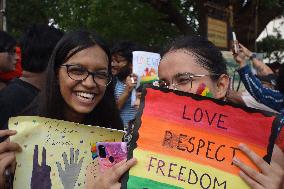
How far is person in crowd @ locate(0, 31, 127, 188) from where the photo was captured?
2.38 metres

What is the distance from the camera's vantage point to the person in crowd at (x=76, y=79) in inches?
93.6

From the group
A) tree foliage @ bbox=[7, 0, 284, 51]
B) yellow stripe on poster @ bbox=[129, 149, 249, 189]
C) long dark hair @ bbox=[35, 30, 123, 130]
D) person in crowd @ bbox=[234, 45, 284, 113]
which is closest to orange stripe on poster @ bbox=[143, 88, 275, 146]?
yellow stripe on poster @ bbox=[129, 149, 249, 189]

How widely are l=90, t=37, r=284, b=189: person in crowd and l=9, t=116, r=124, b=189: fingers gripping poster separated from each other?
0.34 metres

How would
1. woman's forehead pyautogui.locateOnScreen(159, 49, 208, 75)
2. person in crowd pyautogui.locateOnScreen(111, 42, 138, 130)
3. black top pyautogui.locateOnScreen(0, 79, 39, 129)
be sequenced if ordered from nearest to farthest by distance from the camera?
woman's forehead pyautogui.locateOnScreen(159, 49, 208, 75)
black top pyautogui.locateOnScreen(0, 79, 39, 129)
person in crowd pyautogui.locateOnScreen(111, 42, 138, 130)

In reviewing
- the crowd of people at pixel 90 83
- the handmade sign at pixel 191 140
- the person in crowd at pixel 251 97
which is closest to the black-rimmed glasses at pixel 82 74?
the crowd of people at pixel 90 83

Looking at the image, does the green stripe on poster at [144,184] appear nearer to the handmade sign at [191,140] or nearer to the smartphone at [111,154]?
the handmade sign at [191,140]

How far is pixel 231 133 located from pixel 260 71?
3.23m

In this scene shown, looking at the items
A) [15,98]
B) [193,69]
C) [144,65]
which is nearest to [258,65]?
[144,65]

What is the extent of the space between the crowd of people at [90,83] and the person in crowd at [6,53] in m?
0.93

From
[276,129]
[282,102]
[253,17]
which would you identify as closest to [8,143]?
[276,129]

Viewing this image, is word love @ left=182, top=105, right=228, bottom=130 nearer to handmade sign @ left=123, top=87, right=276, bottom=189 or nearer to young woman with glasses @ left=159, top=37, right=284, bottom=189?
handmade sign @ left=123, top=87, right=276, bottom=189

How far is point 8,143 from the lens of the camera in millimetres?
2068

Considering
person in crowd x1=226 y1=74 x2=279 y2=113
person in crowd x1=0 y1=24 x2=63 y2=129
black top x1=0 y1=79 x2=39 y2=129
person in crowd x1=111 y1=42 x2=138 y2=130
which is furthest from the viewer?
person in crowd x1=111 y1=42 x2=138 y2=130

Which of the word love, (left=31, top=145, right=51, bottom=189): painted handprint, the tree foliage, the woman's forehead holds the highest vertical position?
the tree foliage
